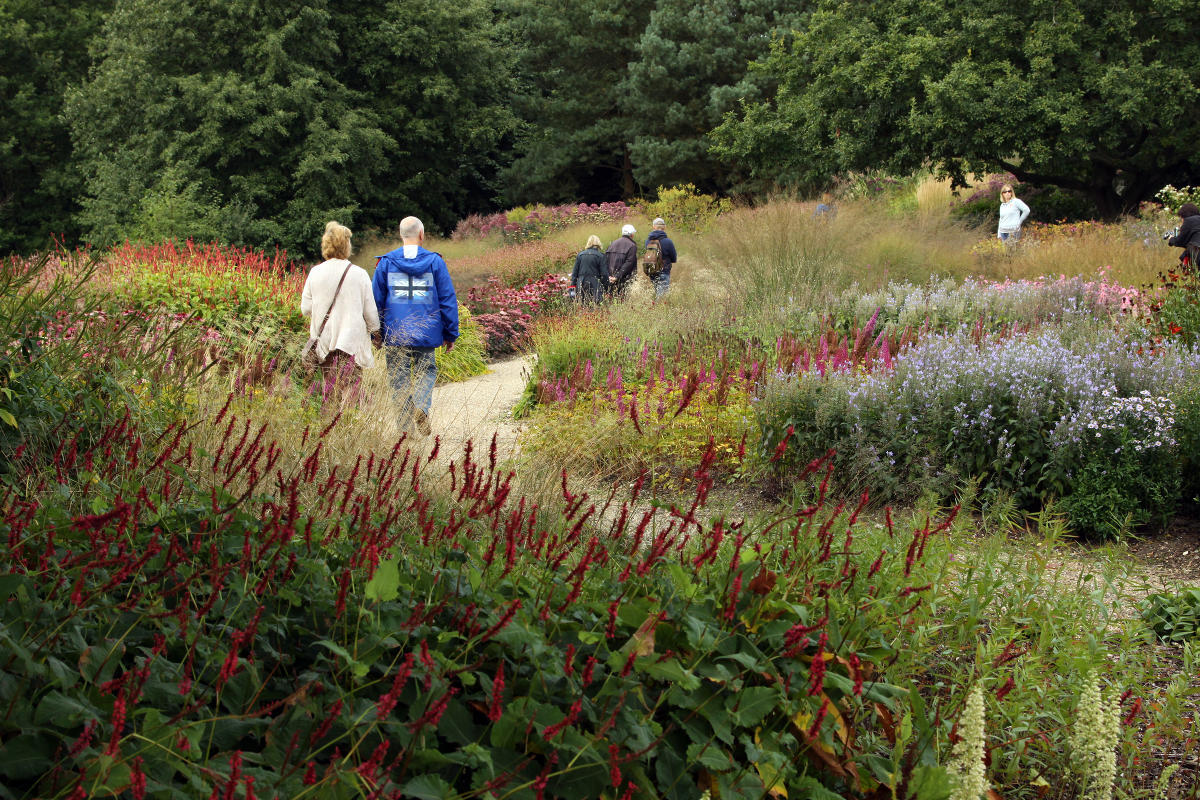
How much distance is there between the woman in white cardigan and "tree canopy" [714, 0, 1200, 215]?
54.4 ft

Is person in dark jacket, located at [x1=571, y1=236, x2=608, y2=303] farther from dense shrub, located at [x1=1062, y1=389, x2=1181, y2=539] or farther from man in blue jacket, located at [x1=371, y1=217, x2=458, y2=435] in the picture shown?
dense shrub, located at [x1=1062, y1=389, x2=1181, y2=539]

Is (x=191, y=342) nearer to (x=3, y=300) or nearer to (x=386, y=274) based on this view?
(x=386, y=274)

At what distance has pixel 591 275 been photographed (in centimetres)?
1398

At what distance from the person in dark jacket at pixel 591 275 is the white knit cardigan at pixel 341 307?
656cm

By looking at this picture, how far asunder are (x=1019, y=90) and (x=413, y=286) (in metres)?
17.2

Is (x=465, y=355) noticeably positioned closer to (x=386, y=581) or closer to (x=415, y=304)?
(x=415, y=304)

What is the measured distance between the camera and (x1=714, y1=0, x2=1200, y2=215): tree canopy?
65.4 feet

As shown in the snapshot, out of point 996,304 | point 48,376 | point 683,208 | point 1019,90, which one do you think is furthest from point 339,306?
point 683,208

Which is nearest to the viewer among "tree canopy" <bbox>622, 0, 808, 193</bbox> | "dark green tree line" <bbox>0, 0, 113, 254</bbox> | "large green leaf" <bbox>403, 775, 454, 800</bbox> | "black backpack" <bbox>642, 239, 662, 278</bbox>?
"large green leaf" <bbox>403, 775, 454, 800</bbox>

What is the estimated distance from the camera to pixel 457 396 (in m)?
10.6

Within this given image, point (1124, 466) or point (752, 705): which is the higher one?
point (752, 705)

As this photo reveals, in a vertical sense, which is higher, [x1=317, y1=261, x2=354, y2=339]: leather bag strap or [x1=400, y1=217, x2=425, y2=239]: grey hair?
[x1=400, y1=217, x2=425, y2=239]: grey hair

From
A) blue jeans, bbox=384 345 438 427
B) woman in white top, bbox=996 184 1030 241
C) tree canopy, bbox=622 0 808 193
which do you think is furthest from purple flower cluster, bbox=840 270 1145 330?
tree canopy, bbox=622 0 808 193

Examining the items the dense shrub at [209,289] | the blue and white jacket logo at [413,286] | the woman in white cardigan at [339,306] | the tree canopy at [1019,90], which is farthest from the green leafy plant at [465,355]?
the tree canopy at [1019,90]
